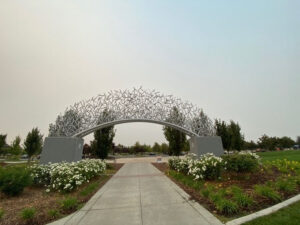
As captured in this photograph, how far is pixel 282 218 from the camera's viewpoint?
13.1 feet

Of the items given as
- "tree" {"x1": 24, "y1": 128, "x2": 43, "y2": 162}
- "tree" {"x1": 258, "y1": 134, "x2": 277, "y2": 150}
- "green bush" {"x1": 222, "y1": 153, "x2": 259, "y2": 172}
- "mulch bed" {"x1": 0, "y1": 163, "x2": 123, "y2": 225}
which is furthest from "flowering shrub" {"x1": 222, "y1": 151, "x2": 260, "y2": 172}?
"tree" {"x1": 258, "y1": 134, "x2": 277, "y2": 150}

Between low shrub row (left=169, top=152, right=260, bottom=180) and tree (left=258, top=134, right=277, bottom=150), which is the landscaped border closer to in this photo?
low shrub row (left=169, top=152, right=260, bottom=180)

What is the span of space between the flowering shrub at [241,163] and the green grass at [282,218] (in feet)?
14.3

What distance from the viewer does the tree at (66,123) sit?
16.4 metres

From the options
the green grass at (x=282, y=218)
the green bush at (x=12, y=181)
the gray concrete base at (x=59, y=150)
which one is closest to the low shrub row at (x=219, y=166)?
the green grass at (x=282, y=218)

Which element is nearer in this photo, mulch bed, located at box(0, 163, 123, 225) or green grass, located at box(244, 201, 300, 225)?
green grass, located at box(244, 201, 300, 225)

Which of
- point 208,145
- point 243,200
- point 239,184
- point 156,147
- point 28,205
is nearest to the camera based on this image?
point 243,200

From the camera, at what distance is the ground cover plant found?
492 centimetres

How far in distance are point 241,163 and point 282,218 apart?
5.03 metres

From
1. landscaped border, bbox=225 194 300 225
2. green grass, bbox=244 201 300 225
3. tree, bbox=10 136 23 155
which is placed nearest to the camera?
green grass, bbox=244 201 300 225

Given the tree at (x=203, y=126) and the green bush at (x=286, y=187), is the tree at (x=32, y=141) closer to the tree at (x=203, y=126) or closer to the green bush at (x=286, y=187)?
the tree at (x=203, y=126)

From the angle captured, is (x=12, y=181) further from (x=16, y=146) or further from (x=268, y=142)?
(x=268, y=142)

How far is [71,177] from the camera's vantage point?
27.2 ft

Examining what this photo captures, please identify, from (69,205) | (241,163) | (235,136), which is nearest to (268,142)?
(235,136)
